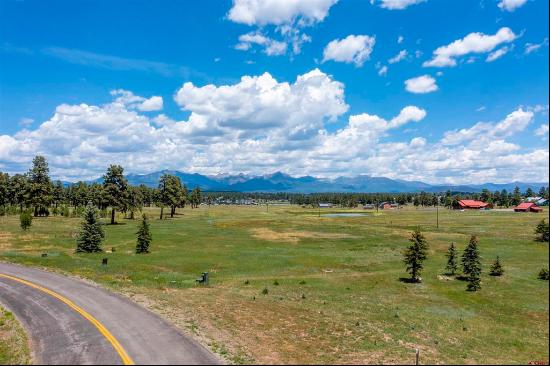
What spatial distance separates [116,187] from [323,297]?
73.4 m

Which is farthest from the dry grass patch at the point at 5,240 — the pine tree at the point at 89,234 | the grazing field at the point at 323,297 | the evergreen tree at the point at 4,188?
the evergreen tree at the point at 4,188

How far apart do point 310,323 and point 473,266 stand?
26.2m

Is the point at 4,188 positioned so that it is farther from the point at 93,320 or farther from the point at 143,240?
the point at 93,320

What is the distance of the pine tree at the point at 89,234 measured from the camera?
55562 millimetres

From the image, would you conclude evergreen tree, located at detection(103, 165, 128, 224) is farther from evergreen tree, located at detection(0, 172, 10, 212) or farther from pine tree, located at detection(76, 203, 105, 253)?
evergreen tree, located at detection(0, 172, 10, 212)

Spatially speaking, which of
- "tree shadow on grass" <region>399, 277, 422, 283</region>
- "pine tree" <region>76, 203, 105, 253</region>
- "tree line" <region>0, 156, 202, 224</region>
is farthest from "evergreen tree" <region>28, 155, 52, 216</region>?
"tree shadow on grass" <region>399, 277, 422, 283</region>

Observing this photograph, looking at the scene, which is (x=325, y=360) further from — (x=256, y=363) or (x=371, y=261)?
(x=371, y=261)

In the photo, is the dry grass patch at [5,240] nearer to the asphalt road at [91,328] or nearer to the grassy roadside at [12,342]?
the asphalt road at [91,328]

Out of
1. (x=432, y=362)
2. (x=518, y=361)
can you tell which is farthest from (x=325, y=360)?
(x=518, y=361)

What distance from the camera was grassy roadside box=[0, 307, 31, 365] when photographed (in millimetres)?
19562

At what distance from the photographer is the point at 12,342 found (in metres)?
21.9

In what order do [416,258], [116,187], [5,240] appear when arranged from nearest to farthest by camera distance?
1. [416,258]
2. [5,240]
3. [116,187]

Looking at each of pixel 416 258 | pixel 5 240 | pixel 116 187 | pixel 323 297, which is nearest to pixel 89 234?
pixel 5 240

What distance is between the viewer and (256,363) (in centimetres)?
1975
